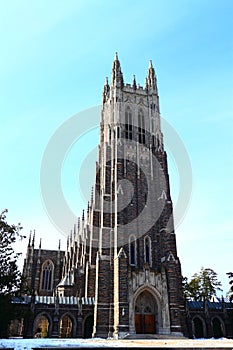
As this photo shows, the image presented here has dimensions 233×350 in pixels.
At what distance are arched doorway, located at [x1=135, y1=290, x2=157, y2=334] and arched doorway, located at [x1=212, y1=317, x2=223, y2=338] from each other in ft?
32.3

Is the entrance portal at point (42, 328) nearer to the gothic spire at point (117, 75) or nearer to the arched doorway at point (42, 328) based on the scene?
the arched doorway at point (42, 328)

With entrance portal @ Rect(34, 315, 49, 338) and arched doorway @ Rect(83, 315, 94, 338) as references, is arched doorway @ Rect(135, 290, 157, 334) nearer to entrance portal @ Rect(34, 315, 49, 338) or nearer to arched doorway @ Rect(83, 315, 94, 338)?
arched doorway @ Rect(83, 315, 94, 338)

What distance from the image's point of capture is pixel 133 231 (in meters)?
38.9

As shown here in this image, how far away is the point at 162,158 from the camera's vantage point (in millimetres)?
45906

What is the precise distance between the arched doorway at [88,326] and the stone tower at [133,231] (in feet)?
8.50

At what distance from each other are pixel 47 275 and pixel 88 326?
27328mm

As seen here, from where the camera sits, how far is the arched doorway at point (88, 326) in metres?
35.5

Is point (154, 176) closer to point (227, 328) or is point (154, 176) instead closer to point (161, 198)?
point (161, 198)

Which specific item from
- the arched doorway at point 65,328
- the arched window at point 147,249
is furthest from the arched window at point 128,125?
the arched doorway at point 65,328

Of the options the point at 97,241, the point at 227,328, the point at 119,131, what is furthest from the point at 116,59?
the point at 227,328

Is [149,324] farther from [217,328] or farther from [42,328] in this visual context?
[42,328]

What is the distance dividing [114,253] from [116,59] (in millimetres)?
34783

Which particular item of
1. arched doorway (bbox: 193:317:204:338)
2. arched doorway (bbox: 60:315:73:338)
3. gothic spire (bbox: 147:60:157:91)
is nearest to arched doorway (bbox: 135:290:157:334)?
arched doorway (bbox: 193:317:204:338)

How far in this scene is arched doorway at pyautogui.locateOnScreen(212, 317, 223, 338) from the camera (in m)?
39.5
